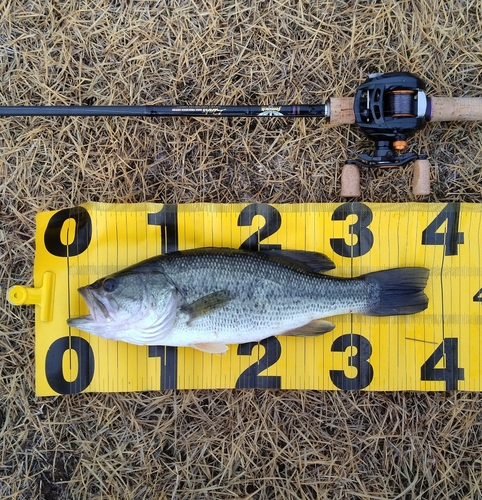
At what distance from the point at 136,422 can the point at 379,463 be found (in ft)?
5.34

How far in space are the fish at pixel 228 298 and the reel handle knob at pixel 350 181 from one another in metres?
0.54

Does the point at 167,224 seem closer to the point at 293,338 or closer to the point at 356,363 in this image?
the point at 293,338

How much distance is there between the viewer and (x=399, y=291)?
103 inches

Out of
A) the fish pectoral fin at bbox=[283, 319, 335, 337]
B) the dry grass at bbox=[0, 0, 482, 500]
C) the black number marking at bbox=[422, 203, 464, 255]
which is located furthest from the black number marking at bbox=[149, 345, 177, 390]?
the black number marking at bbox=[422, 203, 464, 255]

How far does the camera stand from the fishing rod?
2.48 metres

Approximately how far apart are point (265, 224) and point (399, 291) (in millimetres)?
948

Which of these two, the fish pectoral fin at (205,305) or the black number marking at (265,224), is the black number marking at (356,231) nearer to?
the black number marking at (265,224)

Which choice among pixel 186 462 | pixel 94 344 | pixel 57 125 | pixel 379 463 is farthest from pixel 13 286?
pixel 379 463

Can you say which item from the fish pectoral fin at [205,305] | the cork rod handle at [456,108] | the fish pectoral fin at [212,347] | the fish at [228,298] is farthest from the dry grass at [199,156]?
the fish pectoral fin at [205,305]

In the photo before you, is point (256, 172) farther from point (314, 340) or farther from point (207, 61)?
point (314, 340)

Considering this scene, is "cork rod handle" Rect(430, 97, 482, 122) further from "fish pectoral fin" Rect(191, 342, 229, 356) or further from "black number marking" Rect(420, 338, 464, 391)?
"fish pectoral fin" Rect(191, 342, 229, 356)

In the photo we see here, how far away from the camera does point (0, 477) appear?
9.16 ft

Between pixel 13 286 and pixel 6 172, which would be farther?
pixel 6 172

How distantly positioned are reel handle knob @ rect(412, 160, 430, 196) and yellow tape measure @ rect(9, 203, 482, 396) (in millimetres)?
111
